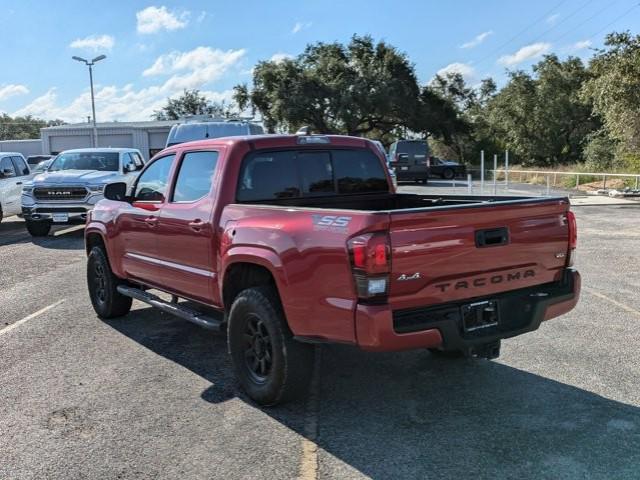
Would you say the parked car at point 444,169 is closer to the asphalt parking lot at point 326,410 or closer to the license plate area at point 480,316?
the asphalt parking lot at point 326,410

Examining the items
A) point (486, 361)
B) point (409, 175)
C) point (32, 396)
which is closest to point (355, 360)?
point (486, 361)

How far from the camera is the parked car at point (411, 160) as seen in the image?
31.0 m

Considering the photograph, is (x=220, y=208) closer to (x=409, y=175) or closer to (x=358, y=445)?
(x=358, y=445)

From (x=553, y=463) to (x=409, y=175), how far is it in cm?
2833

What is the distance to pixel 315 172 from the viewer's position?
5.29 m

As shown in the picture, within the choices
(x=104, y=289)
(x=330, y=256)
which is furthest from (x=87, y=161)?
(x=330, y=256)

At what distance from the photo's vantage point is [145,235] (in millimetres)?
5895

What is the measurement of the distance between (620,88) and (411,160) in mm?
9960

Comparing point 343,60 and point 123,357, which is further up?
point 343,60

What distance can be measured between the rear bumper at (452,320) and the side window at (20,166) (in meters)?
15.1

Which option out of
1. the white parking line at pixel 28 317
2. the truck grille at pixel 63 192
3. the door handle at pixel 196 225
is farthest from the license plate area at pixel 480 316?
the truck grille at pixel 63 192

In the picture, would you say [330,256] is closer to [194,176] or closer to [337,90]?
[194,176]

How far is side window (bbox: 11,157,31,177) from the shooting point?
16.3m

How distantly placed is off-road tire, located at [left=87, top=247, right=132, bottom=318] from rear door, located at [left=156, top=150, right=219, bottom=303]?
1296 mm
